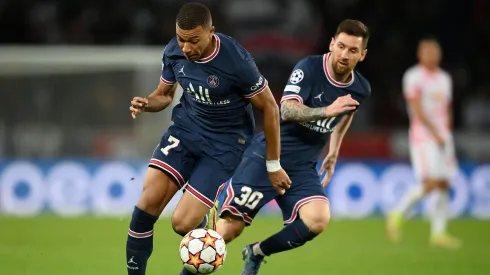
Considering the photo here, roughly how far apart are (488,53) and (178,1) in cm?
607

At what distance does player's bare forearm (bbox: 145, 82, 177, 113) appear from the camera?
664 centimetres

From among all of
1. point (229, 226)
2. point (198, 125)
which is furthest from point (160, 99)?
point (229, 226)

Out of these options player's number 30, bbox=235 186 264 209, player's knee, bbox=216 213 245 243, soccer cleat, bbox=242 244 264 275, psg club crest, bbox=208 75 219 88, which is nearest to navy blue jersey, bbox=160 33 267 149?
psg club crest, bbox=208 75 219 88

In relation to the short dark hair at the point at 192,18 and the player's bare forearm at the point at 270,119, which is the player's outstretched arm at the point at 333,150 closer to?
the player's bare forearm at the point at 270,119

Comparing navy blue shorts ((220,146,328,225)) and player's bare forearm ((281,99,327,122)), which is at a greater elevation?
player's bare forearm ((281,99,327,122))

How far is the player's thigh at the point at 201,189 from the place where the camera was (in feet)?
21.4

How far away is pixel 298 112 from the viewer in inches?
270

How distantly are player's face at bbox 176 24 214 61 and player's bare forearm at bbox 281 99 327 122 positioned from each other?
94cm

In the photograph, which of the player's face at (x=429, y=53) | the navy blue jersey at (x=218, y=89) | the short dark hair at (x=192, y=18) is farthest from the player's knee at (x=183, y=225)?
the player's face at (x=429, y=53)

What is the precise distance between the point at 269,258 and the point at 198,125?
9.39 ft

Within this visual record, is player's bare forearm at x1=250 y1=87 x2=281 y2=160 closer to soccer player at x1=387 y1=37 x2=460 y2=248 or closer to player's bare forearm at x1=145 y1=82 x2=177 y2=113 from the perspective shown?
player's bare forearm at x1=145 y1=82 x2=177 y2=113

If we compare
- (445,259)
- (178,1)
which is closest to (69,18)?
(178,1)

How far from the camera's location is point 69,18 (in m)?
18.1

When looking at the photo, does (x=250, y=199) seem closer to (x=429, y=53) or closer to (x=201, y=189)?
(x=201, y=189)
